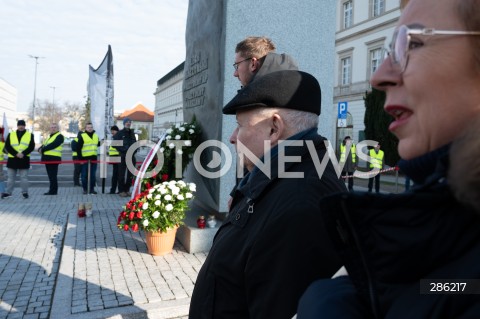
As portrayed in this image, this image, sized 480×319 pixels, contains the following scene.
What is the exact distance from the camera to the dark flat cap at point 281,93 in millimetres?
1771

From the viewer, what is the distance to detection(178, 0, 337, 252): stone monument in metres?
5.59

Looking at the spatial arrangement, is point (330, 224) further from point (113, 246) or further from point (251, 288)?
point (113, 246)

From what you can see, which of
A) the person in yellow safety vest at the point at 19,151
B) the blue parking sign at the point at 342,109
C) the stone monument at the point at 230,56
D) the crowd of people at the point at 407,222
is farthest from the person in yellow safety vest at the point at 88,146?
the crowd of people at the point at 407,222

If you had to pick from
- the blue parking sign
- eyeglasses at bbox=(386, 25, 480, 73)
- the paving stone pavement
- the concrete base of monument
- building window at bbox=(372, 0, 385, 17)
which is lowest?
the paving stone pavement

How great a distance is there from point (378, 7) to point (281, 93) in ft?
102

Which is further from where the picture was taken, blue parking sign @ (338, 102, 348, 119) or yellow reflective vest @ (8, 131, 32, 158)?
blue parking sign @ (338, 102, 348, 119)

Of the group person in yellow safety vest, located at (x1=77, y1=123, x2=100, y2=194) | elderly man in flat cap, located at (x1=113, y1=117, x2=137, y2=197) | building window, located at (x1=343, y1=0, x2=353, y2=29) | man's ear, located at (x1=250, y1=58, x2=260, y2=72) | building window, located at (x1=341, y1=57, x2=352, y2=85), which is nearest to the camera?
man's ear, located at (x1=250, y1=58, x2=260, y2=72)

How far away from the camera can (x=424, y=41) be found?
0.86 m

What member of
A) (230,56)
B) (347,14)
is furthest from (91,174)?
(347,14)

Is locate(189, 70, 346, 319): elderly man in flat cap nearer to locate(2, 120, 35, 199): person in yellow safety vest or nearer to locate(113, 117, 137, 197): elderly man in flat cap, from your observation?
locate(113, 117, 137, 197): elderly man in flat cap

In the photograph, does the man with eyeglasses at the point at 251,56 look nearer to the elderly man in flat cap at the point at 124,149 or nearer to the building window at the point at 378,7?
the elderly man in flat cap at the point at 124,149

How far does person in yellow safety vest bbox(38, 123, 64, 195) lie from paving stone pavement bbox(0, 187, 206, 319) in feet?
12.4

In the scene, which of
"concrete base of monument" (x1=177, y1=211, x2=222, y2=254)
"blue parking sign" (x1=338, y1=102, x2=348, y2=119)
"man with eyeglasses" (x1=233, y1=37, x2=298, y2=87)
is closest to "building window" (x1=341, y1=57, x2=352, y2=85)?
"blue parking sign" (x1=338, y1=102, x2=348, y2=119)

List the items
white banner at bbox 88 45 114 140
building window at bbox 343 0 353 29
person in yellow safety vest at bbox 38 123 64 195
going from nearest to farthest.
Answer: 1. person in yellow safety vest at bbox 38 123 64 195
2. white banner at bbox 88 45 114 140
3. building window at bbox 343 0 353 29
